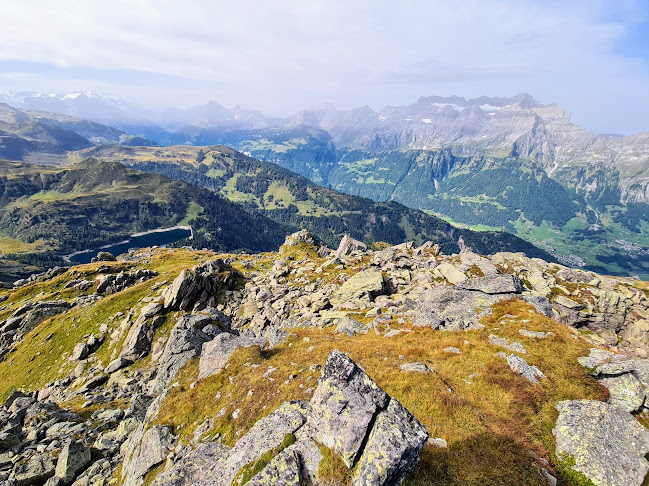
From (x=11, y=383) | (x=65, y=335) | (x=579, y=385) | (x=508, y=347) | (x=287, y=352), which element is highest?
(x=579, y=385)

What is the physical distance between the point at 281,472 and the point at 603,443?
16323 millimetres

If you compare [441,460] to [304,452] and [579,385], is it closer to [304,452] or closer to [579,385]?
[304,452]

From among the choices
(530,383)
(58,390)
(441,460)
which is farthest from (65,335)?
(530,383)

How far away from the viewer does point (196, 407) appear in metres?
23.6

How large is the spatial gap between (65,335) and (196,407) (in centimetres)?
4903

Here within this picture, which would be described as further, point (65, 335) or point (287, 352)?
point (65, 335)

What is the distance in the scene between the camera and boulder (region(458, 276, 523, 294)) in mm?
39156

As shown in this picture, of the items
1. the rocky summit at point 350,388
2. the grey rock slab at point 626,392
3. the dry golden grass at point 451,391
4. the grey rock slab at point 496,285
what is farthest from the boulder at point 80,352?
the grey rock slab at point 626,392

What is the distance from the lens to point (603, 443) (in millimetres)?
15242

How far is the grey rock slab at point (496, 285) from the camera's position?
3915 centimetres

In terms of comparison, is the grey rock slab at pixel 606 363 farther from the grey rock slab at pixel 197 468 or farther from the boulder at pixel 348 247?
the boulder at pixel 348 247

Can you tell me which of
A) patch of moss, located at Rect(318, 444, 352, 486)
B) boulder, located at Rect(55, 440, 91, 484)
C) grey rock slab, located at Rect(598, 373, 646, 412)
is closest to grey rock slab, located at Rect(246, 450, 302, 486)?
patch of moss, located at Rect(318, 444, 352, 486)

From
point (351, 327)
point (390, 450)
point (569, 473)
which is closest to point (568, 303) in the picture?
point (351, 327)

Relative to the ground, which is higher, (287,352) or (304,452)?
(304,452)
